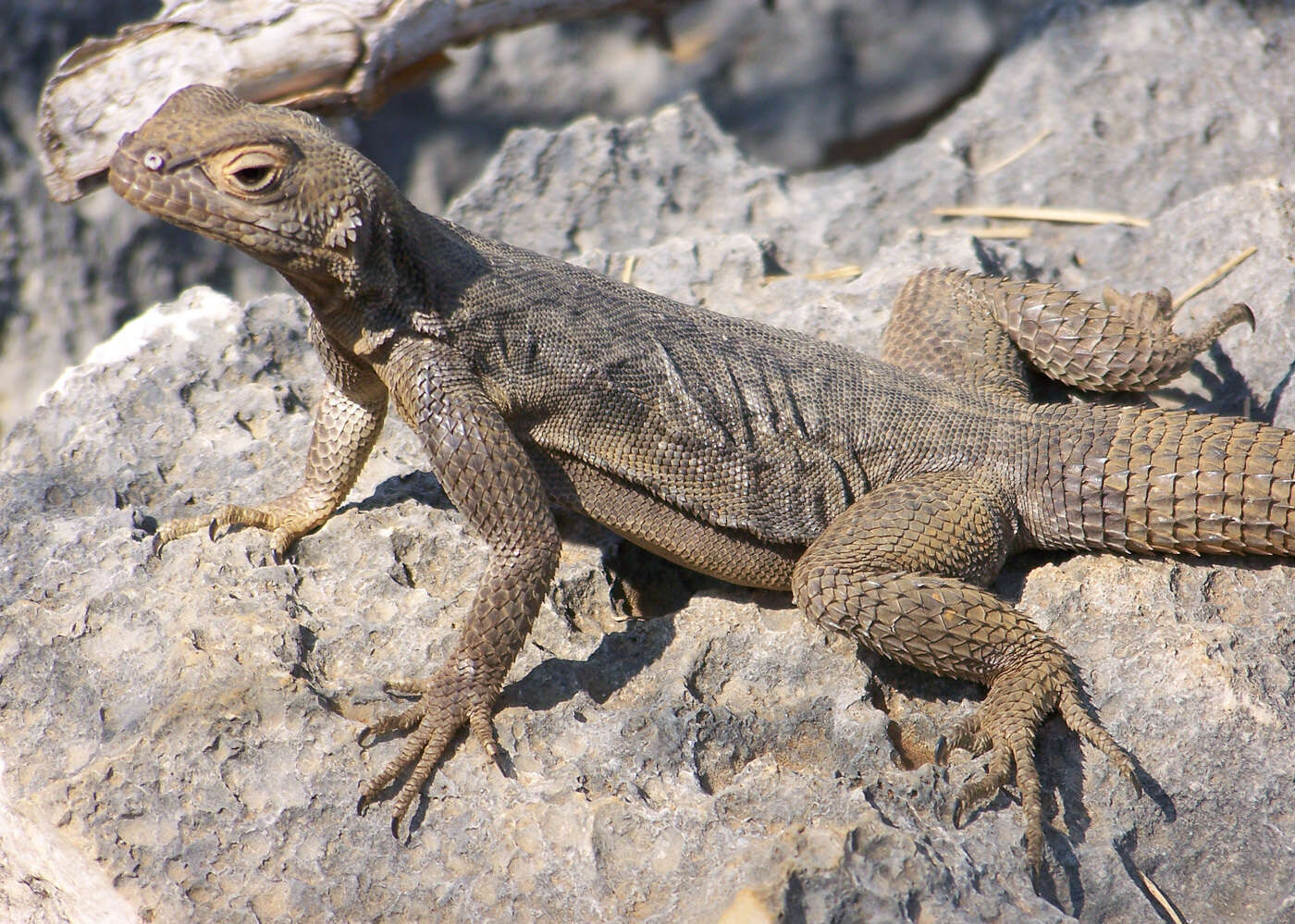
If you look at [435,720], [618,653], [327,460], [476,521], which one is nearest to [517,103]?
[327,460]

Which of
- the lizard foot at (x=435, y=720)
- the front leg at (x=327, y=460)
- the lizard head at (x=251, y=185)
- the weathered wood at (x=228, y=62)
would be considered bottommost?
the lizard foot at (x=435, y=720)

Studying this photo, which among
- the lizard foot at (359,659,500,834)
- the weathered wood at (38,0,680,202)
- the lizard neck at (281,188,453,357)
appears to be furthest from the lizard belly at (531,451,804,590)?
the weathered wood at (38,0,680,202)

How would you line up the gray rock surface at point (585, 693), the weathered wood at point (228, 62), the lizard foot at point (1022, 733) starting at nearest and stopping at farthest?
the gray rock surface at point (585, 693), the lizard foot at point (1022, 733), the weathered wood at point (228, 62)

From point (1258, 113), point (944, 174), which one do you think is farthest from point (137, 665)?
point (1258, 113)

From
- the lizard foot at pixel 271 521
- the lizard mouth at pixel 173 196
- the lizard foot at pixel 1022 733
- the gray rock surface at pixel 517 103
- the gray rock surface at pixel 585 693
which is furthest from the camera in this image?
the gray rock surface at pixel 517 103

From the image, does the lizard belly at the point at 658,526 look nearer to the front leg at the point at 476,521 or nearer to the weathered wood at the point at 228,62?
the front leg at the point at 476,521

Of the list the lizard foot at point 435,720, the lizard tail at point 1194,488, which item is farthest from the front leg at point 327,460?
the lizard tail at point 1194,488
